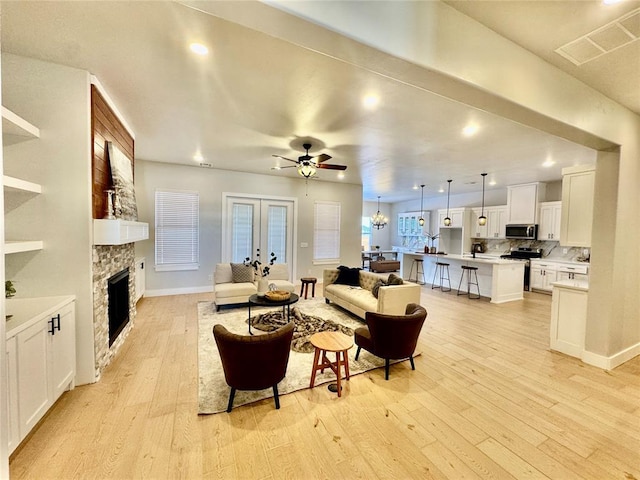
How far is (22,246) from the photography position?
7.32 ft

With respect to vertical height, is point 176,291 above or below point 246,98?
below

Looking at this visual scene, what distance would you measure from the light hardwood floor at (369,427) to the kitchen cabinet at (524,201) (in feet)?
16.5

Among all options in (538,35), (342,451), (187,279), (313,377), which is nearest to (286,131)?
(538,35)

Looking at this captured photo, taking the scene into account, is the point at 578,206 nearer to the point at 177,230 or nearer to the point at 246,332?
the point at 246,332

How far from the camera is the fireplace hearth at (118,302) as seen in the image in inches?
131

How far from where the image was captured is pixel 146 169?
19.7ft

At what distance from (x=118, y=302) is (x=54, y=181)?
69.1 inches

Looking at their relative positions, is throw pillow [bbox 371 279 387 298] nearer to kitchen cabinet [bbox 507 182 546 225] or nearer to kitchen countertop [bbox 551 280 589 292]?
kitchen countertop [bbox 551 280 589 292]

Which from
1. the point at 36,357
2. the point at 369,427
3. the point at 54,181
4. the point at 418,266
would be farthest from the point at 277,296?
the point at 418,266

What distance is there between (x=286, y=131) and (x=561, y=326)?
466 centimetres

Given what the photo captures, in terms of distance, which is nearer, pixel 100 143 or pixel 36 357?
pixel 36 357

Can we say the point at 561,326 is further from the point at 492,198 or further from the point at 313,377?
the point at 492,198

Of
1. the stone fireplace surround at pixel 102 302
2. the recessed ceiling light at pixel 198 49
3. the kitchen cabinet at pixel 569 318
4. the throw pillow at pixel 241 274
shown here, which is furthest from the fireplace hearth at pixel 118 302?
the kitchen cabinet at pixel 569 318

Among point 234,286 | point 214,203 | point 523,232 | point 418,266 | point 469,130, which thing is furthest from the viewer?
point 418,266
